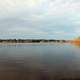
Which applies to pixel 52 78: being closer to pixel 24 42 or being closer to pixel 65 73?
pixel 65 73

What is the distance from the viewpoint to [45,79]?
19.3m

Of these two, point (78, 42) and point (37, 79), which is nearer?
point (37, 79)

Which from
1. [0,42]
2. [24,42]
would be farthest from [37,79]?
[24,42]

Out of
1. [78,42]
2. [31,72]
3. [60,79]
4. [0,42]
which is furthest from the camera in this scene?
[0,42]

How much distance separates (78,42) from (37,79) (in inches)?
3949

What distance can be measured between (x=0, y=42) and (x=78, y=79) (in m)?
125

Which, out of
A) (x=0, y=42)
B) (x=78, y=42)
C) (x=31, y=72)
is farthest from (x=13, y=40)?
(x=31, y=72)

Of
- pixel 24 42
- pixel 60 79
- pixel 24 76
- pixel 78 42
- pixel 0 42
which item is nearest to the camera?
pixel 60 79

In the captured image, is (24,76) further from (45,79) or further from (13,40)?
(13,40)

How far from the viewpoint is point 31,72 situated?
2272 cm

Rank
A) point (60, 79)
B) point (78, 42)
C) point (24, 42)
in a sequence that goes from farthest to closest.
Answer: point (24, 42) < point (78, 42) < point (60, 79)

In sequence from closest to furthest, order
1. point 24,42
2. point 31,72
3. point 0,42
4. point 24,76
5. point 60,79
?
point 60,79 → point 24,76 → point 31,72 → point 0,42 → point 24,42

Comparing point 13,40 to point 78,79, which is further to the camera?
point 13,40

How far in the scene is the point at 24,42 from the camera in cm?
16062
